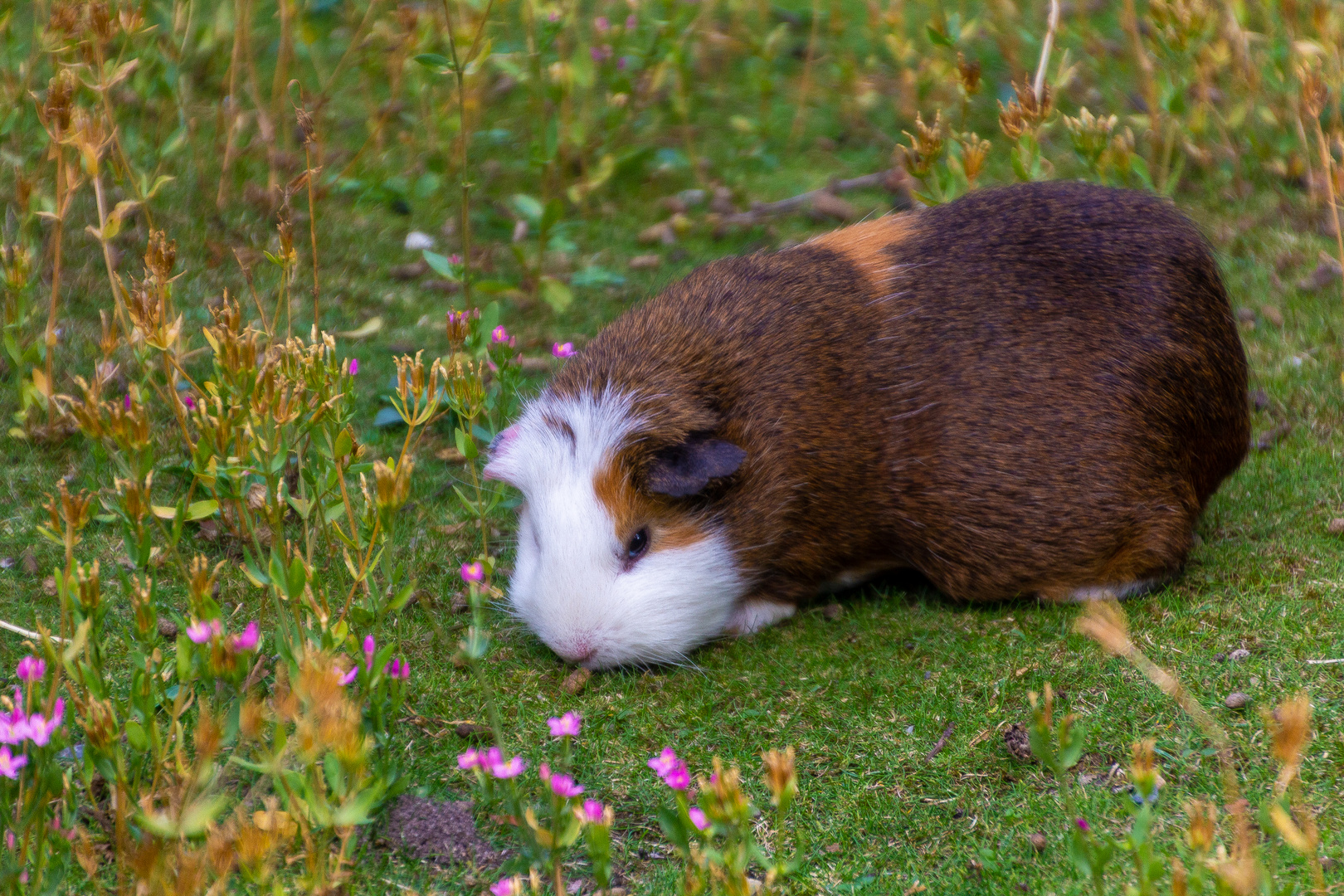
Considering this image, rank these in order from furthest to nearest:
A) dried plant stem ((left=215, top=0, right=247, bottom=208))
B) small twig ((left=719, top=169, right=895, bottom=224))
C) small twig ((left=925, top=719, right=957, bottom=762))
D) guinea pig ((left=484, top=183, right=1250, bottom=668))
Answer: small twig ((left=719, top=169, right=895, bottom=224)) < dried plant stem ((left=215, top=0, right=247, bottom=208)) < guinea pig ((left=484, top=183, right=1250, bottom=668)) < small twig ((left=925, top=719, right=957, bottom=762))

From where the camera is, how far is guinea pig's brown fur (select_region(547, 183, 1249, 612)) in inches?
147

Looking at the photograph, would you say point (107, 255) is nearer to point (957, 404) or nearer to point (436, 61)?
point (436, 61)

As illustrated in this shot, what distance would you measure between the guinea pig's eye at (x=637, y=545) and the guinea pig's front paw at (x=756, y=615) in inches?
16.4

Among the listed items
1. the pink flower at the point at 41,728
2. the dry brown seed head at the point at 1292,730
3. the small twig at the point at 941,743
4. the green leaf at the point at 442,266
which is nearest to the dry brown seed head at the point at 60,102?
the green leaf at the point at 442,266

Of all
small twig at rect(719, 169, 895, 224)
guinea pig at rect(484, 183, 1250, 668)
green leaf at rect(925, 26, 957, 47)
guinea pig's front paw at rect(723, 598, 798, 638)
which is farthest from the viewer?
small twig at rect(719, 169, 895, 224)

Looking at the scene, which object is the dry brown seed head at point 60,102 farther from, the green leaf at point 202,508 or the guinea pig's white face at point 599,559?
the guinea pig's white face at point 599,559

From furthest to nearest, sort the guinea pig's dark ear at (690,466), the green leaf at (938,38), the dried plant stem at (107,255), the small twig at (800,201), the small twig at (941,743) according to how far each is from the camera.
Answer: the small twig at (800,201), the green leaf at (938,38), the guinea pig's dark ear at (690,466), the dried plant stem at (107,255), the small twig at (941,743)

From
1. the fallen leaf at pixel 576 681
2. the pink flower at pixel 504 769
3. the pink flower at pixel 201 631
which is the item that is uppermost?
the pink flower at pixel 201 631

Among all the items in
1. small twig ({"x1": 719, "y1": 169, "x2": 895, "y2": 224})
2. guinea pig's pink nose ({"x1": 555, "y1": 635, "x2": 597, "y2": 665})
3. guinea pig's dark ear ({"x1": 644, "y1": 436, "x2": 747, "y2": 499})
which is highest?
guinea pig's dark ear ({"x1": 644, "y1": 436, "x2": 747, "y2": 499})

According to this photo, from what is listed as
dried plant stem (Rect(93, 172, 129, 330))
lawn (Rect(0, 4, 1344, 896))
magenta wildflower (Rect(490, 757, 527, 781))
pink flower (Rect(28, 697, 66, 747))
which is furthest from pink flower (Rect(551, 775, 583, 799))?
dried plant stem (Rect(93, 172, 129, 330))

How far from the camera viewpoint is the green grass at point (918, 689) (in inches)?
113

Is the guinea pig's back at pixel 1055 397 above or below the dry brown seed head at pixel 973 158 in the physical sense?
below

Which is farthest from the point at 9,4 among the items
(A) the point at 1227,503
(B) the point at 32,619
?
(A) the point at 1227,503

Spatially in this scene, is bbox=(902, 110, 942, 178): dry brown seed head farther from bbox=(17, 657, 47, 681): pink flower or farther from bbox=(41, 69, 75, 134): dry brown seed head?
bbox=(17, 657, 47, 681): pink flower
